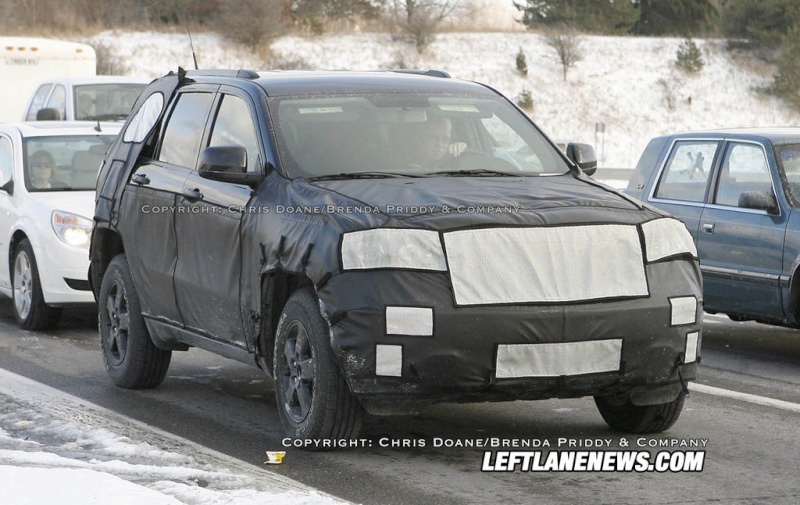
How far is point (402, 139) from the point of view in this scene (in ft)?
23.8

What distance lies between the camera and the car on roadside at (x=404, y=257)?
6027 millimetres

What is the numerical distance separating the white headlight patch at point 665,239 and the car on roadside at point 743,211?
3.22 metres

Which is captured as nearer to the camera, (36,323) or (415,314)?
(415,314)

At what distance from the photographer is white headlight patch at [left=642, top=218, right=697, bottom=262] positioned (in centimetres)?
635

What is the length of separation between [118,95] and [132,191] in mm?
10504

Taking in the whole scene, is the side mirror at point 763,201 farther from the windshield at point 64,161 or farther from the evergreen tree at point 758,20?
the evergreen tree at point 758,20

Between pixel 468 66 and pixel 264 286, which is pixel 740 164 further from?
pixel 468 66

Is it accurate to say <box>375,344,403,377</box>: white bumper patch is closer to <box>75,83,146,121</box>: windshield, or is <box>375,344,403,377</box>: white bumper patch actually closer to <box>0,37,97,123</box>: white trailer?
<box>75,83,146,121</box>: windshield

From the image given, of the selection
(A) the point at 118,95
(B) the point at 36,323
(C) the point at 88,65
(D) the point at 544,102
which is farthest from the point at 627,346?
(D) the point at 544,102

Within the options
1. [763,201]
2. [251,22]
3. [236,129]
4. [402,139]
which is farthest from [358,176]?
[251,22]

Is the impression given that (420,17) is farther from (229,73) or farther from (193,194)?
(193,194)

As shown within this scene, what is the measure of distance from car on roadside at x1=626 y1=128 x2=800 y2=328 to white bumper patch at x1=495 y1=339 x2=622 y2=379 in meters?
3.70

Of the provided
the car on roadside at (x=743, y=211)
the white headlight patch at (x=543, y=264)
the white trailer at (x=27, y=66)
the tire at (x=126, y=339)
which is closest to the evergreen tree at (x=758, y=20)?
the white trailer at (x=27, y=66)

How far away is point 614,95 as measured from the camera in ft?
201
